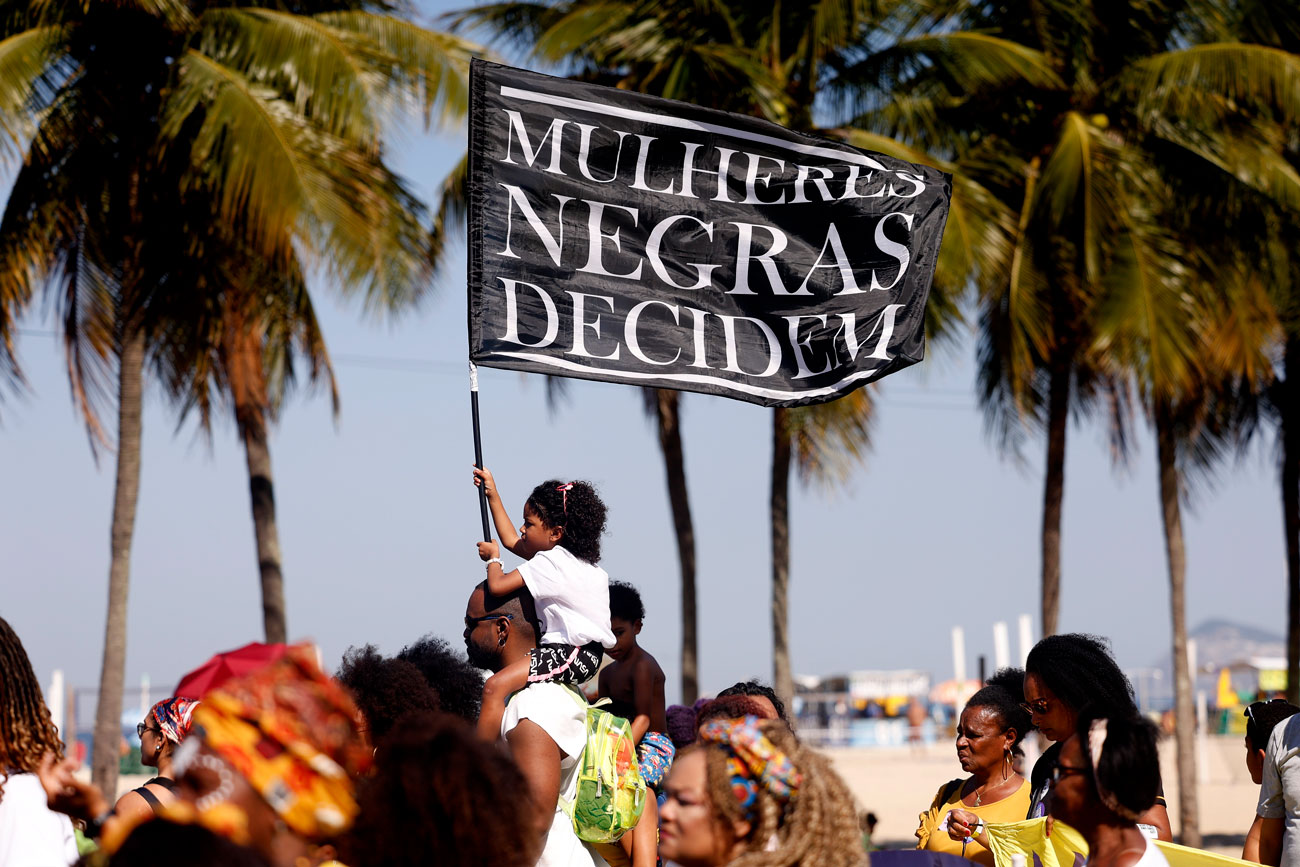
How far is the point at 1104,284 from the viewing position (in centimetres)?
1462

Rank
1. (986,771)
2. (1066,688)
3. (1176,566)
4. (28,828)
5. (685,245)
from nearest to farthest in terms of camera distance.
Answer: (28,828)
(1066,688)
(986,771)
(685,245)
(1176,566)

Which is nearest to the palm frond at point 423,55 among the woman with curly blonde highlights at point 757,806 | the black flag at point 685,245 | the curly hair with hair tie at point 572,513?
the black flag at point 685,245

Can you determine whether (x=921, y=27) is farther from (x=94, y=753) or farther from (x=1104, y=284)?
(x=94, y=753)

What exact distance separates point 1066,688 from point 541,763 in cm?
178

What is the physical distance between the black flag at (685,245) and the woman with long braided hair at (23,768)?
8.73 ft

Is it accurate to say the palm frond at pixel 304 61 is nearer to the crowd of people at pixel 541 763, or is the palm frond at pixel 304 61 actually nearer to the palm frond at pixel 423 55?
the palm frond at pixel 423 55

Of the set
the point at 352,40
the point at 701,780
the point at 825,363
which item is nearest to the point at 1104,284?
the point at 352,40

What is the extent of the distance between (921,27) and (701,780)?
13354mm

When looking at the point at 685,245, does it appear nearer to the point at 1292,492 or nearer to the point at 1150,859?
the point at 1150,859

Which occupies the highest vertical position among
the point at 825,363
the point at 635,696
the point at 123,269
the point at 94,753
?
the point at 123,269

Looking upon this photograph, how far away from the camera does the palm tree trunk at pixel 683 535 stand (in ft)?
55.2

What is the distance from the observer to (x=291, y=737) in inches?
101

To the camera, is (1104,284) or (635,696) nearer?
(635,696)

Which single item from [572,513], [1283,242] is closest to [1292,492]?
[1283,242]
